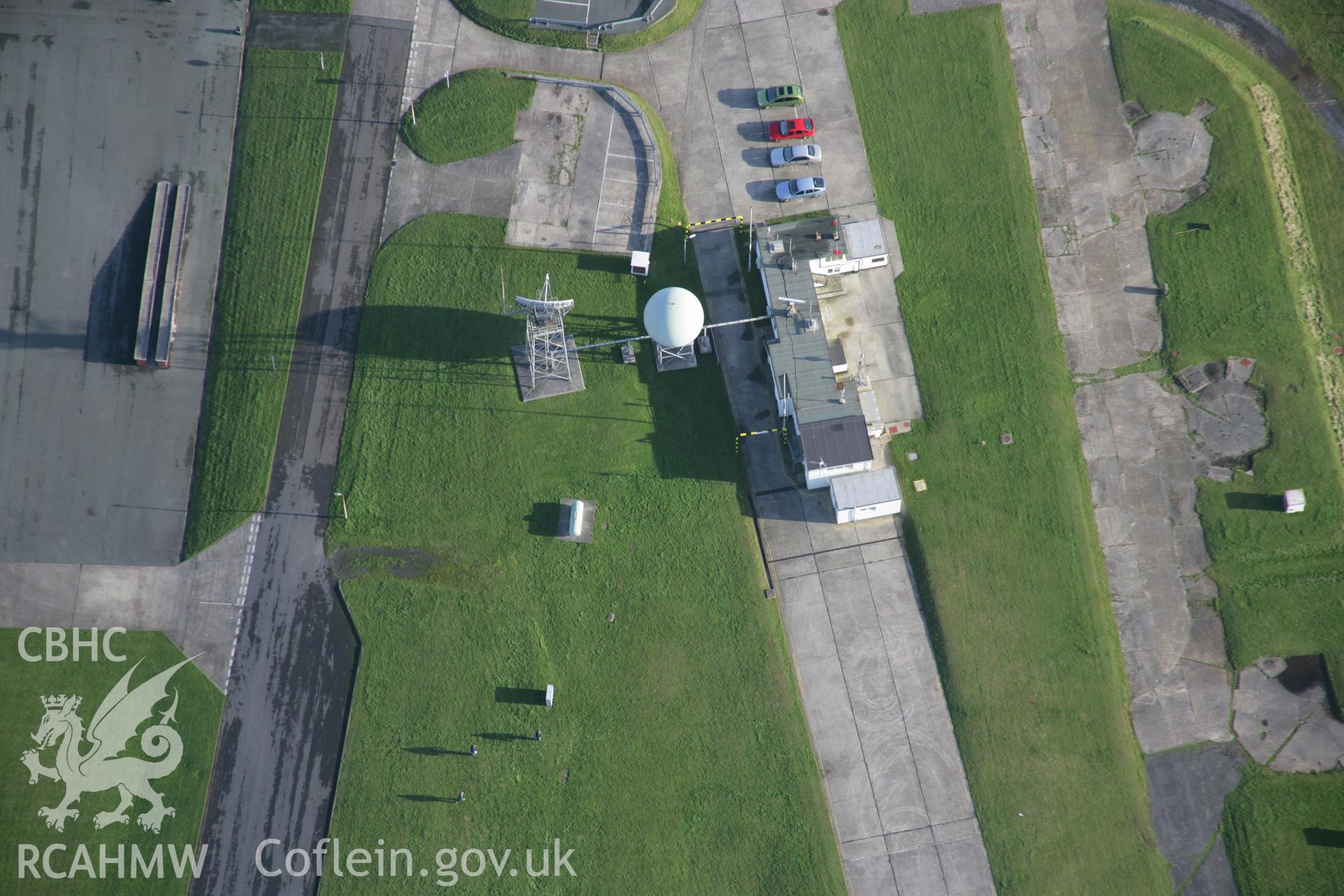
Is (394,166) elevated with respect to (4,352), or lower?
elevated

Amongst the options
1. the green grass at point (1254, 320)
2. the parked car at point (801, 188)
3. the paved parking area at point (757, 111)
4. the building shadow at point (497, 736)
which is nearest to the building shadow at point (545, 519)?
the building shadow at point (497, 736)

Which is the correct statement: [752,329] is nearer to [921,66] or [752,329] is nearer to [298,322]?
[921,66]

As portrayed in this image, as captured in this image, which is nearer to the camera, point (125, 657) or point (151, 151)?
point (125, 657)

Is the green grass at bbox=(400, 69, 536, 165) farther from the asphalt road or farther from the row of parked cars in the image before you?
the row of parked cars

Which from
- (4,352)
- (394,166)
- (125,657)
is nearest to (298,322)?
(394,166)

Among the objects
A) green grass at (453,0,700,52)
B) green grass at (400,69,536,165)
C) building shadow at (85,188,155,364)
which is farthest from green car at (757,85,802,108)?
building shadow at (85,188,155,364)

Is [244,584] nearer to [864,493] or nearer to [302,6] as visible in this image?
[302,6]
